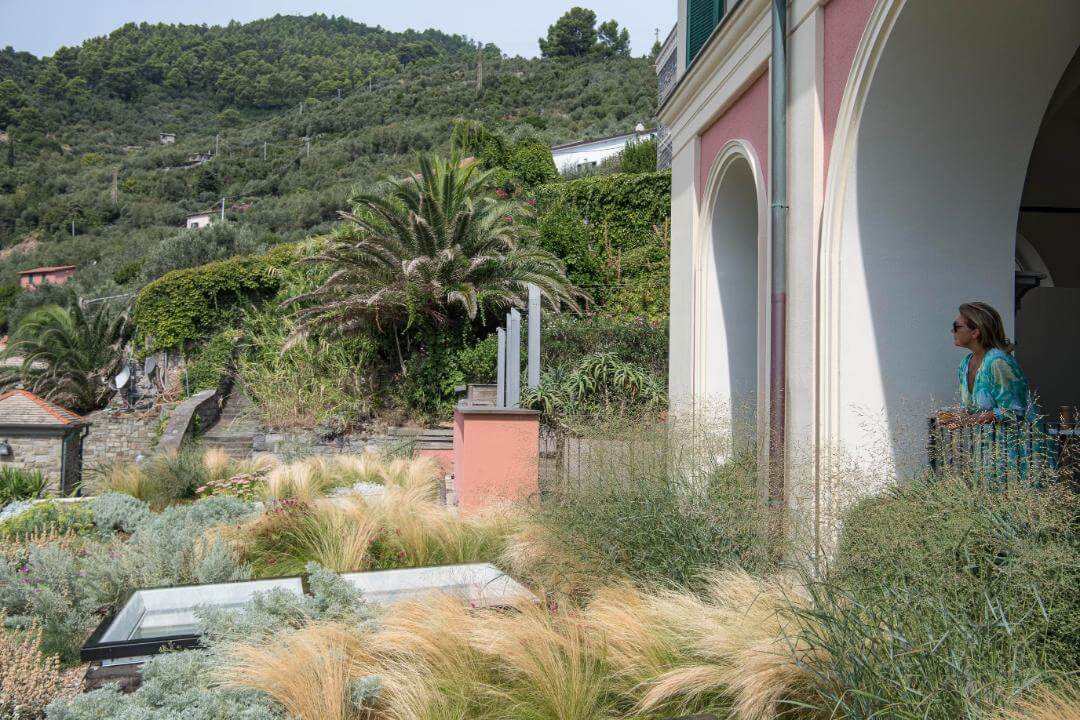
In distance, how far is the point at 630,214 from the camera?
15922mm

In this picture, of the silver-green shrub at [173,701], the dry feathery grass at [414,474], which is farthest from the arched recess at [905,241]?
the dry feathery grass at [414,474]

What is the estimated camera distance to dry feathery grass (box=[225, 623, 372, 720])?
9.25 ft

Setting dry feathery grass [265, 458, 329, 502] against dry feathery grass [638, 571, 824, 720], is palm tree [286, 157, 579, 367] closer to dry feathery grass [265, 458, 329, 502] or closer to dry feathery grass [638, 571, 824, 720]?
dry feathery grass [265, 458, 329, 502]

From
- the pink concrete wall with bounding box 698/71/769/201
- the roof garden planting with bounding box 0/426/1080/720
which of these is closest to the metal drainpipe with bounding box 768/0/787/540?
the pink concrete wall with bounding box 698/71/769/201

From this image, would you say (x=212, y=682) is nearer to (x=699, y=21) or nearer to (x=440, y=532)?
(x=440, y=532)

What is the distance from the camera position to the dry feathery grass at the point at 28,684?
3146mm

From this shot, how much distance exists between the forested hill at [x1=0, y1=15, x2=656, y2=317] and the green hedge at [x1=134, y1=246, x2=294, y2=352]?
10.8 meters

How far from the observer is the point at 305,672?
291 cm

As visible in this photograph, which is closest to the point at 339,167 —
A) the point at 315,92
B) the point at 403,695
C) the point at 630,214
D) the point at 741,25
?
the point at 315,92

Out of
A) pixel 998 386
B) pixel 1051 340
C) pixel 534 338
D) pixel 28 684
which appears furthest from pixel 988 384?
pixel 534 338

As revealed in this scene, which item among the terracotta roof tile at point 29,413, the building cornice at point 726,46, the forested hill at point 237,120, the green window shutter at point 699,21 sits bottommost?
the terracotta roof tile at point 29,413

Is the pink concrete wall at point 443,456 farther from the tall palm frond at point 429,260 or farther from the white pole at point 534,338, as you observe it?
the white pole at point 534,338

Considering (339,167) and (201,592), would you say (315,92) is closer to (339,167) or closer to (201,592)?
(339,167)

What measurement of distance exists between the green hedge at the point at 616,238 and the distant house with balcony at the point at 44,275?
3610 cm
